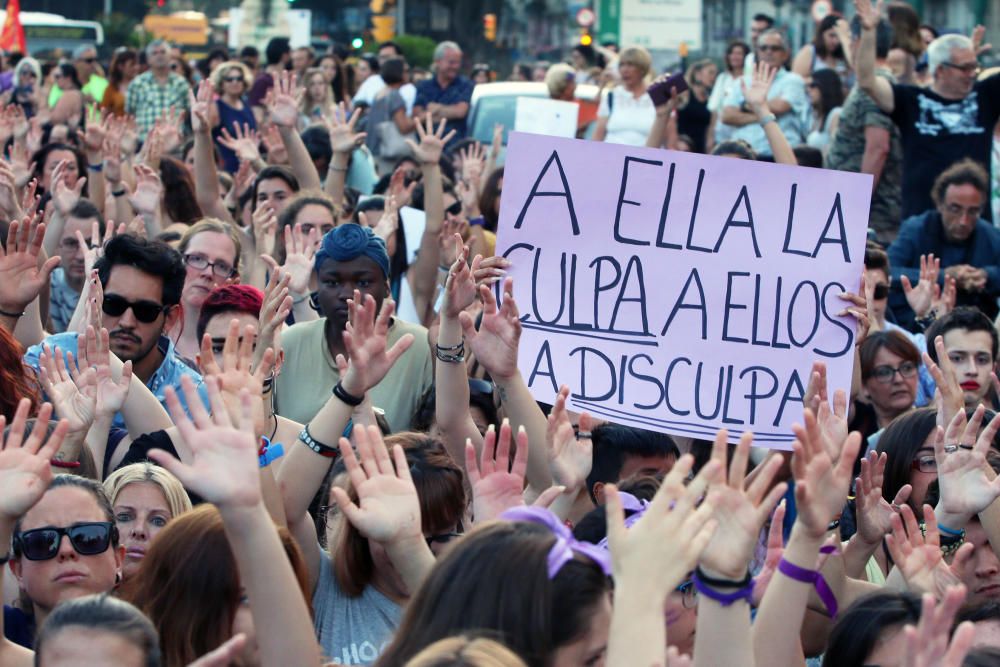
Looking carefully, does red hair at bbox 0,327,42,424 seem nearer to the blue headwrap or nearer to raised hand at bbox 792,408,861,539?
the blue headwrap

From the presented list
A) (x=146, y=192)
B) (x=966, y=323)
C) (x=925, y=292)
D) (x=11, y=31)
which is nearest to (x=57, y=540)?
(x=966, y=323)

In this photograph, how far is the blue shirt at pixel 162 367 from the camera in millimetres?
5257

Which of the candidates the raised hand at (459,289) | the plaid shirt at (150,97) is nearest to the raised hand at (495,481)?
the raised hand at (459,289)

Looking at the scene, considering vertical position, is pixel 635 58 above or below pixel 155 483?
above

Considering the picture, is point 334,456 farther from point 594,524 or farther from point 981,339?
point 981,339

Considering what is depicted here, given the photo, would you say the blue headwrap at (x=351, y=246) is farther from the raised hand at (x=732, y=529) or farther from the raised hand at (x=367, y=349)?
the raised hand at (x=732, y=529)

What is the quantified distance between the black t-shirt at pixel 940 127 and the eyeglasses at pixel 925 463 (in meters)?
5.03

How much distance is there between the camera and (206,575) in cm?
339

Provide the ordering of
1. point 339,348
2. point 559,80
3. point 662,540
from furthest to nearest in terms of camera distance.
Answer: point 559,80
point 339,348
point 662,540

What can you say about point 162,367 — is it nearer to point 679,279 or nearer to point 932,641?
point 679,279

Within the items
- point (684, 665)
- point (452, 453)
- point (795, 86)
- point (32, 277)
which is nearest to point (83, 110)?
point (795, 86)

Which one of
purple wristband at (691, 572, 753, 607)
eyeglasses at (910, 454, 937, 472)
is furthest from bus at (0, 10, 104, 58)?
purple wristband at (691, 572, 753, 607)

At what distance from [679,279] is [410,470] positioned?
1411 mm

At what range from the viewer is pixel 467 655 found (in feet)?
8.06
